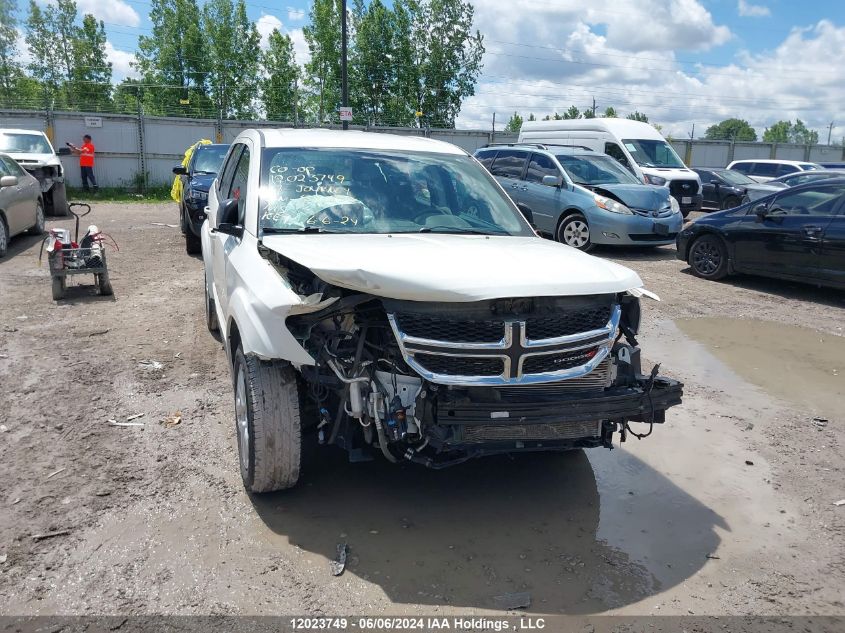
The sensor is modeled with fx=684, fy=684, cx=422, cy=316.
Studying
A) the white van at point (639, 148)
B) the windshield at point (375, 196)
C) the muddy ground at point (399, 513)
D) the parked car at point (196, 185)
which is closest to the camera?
the muddy ground at point (399, 513)

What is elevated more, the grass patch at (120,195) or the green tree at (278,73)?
the green tree at (278,73)

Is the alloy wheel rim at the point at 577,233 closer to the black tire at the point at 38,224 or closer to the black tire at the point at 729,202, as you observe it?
the black tire at the point at 729,202

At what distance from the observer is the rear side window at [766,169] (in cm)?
2211

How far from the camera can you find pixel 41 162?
49.7 feet

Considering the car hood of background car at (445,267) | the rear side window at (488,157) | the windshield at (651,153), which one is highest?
the windshield at (651,153)

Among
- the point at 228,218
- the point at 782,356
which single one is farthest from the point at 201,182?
the point at 782,356

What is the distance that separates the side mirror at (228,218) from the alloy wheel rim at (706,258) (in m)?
8.29

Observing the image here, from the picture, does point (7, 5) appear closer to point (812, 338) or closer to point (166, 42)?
point (166, 42)

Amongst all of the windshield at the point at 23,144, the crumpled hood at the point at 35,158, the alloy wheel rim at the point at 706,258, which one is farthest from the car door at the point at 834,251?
the windshield at the point at 23,144

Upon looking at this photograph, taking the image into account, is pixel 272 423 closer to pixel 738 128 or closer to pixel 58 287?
pixel 58 287

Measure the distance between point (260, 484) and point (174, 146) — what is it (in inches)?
874

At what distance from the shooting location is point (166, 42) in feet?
158

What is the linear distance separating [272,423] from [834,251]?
8.15 metres

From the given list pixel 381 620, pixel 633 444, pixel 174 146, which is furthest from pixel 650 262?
pixel 174 146
